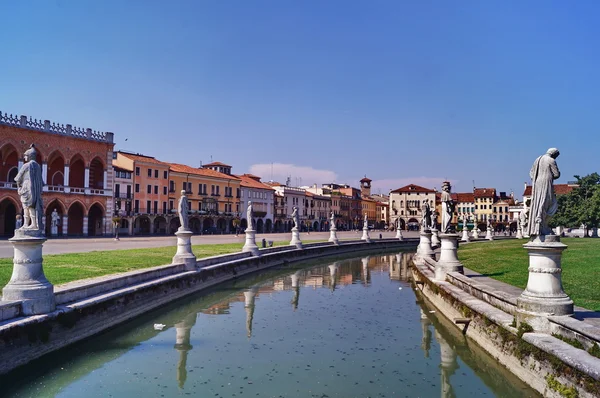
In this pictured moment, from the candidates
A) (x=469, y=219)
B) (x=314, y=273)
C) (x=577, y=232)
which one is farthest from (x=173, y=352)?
(x=469, y=219)

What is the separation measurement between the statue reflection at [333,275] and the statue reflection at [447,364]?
10449 millimetres

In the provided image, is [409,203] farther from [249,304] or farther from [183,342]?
[183,342]

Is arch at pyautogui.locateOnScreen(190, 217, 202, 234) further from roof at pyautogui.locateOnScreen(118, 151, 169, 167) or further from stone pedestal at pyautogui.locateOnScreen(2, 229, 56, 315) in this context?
stone pedestal at pyautogui.locateOnScreen(2, 229, 56, 315)

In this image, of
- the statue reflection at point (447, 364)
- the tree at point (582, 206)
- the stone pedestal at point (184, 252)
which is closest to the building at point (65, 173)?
the stone pedestal at point (184, 252)

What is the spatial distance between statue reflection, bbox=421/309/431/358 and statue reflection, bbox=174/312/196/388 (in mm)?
5749

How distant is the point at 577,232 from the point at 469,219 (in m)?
37.2

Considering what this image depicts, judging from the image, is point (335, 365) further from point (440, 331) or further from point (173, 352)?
point (440, 331)

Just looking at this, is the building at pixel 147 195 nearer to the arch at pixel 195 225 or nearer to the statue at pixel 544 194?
the arch at pixel 195 225

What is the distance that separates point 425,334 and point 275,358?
501cm

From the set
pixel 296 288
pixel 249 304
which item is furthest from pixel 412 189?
pixel 249 304

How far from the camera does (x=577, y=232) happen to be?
264ft

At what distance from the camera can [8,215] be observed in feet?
160

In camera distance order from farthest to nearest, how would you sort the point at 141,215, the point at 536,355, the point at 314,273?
the point at 141,215 → the point at 314,273 → the point at 536,355

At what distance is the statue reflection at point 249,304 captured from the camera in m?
14.3
